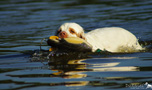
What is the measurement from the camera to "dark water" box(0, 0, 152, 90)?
17.5 ft

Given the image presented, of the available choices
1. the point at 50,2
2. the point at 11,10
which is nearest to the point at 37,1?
the point at 50,2

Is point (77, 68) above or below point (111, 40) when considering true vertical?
below

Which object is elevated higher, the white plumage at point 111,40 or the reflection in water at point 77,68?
the white plumage at point 111,40

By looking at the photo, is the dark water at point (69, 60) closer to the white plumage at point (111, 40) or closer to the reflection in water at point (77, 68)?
the reflection in water at point (77, 68)

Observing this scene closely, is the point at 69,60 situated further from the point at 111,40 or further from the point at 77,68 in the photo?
the point at 111,40

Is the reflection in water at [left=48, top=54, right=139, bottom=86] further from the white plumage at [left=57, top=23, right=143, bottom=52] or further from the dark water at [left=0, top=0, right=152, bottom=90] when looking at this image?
the white plumage at [left=57, top=23, right=143, bottom=52]

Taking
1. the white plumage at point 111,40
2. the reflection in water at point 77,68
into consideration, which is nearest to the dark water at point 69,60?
the reflection in water at point 77,68

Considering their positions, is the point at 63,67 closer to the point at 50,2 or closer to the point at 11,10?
the point at 11,10

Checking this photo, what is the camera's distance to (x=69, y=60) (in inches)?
289

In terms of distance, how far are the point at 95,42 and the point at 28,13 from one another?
29.8 feet

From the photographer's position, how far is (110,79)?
5.48m

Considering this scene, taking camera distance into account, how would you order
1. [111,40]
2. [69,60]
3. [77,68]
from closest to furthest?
[77,68]
[69,60]
[111,40]

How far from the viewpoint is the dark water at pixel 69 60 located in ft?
17.5

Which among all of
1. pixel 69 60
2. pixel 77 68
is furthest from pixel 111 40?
pixel 77 68
